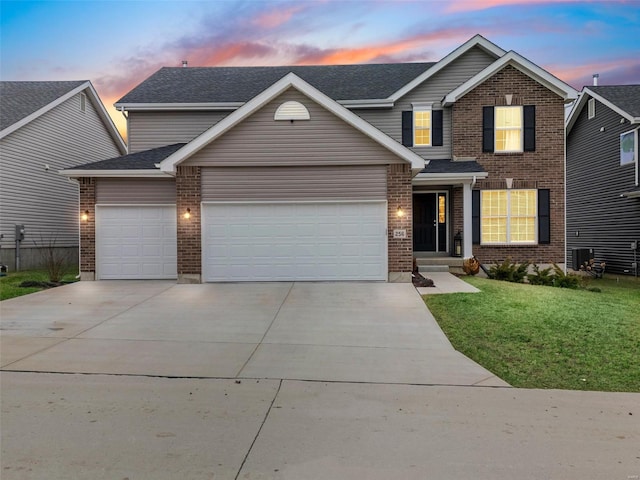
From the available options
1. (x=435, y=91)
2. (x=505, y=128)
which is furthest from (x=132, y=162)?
(x=505, y=128)

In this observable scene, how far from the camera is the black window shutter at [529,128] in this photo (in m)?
15.0

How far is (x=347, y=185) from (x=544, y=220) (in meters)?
7.28

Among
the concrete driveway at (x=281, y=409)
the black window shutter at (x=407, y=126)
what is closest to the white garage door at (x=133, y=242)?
the concrete driveway at (x=281, y=409)

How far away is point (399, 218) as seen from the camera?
39.9ft

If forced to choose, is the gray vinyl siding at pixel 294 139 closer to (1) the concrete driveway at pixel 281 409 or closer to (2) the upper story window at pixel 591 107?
(1) the concrete driveway at pixel 281 409

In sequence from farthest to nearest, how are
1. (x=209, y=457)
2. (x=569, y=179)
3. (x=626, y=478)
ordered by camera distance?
1. (x=569, y=179)
2. (x=209, y=457)
3. (x=626, y=478)

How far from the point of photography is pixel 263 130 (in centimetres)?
1221

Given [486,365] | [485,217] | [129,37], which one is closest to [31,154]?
[129,37]

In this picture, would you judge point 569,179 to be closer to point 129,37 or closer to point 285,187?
point 285,187

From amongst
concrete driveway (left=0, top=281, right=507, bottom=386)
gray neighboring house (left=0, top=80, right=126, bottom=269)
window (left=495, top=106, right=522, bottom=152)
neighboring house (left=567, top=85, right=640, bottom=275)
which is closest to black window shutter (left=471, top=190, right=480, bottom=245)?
window (left=495, top=106, right=522, bottom=152)

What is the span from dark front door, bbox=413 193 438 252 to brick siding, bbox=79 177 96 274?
10.5 metres

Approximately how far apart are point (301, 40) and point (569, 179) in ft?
48.1

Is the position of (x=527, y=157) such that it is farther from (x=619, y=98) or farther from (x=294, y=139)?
(x=294, y=139)

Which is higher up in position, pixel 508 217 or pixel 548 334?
pixel 508 217
